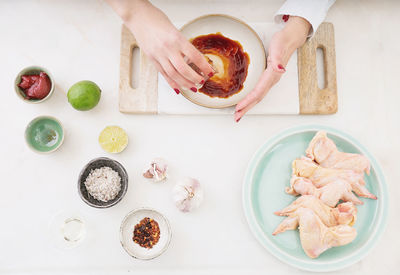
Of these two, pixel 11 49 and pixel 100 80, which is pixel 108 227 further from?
pixel 11 49

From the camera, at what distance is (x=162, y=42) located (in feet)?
3.09

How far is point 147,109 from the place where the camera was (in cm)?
110

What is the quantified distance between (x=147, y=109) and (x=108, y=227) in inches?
14.4

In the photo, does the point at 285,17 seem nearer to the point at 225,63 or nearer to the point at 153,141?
the point at 225,63

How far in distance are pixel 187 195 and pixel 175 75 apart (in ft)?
1.11

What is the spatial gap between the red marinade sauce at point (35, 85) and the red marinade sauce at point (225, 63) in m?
0.45

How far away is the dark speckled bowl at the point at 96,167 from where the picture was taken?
40.0 inches

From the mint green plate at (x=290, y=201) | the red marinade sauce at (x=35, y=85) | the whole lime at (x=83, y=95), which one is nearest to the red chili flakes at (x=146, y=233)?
the mint green plate at (x=290, y=201)

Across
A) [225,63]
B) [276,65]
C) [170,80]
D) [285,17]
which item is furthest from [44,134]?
[285,17]

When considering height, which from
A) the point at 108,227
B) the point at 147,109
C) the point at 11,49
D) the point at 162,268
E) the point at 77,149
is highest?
the point at 11,49

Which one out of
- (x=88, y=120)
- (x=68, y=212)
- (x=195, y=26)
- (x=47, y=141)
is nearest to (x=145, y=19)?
(x=195, y=26)

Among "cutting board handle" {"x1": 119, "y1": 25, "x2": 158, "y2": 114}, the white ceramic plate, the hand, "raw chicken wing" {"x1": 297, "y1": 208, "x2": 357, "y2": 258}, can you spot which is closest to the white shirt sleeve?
the hand

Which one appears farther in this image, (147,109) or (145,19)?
(147,109)

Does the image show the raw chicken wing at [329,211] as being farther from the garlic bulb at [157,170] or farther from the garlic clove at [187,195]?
the garlic bulb at [157,170]
